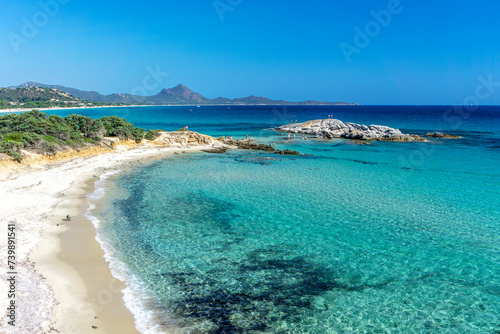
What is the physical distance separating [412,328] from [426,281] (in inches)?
128

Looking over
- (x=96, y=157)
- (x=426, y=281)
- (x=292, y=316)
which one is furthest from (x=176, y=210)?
(x=96, y=157)

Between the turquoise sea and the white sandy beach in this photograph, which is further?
the turquoise sea

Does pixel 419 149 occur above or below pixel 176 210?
above

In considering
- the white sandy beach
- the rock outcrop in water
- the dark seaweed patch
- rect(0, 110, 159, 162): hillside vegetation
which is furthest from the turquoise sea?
the rock outcrop in water

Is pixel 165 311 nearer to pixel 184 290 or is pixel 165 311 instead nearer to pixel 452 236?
pixel 184 290

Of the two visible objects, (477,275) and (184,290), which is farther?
(477,275)

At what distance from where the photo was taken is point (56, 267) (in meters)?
12.8

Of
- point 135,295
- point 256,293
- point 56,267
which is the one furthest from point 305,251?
point 56,267

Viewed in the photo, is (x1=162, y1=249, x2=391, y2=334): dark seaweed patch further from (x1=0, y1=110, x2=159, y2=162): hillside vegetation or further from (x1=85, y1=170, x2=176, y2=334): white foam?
(x1=0, y1=110, x2=159, y2=162): hillside vegetation

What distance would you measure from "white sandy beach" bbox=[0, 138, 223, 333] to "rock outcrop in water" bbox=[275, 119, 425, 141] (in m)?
55.9

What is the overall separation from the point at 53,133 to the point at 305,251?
115 ft

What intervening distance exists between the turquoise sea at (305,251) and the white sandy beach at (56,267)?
78 cm

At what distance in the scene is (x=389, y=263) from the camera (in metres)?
13.8

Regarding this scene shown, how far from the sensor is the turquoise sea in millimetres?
10430
